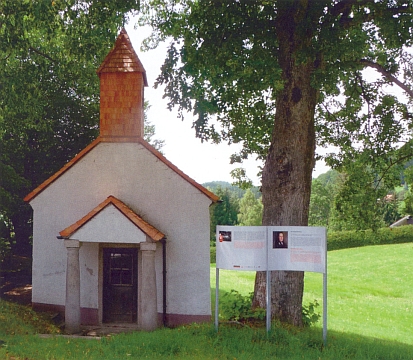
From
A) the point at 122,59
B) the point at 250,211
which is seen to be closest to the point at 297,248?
the point at 122,59

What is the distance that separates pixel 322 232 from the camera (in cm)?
977

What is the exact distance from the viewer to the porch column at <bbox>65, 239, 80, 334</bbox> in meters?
12.8

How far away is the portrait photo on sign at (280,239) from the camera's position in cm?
994

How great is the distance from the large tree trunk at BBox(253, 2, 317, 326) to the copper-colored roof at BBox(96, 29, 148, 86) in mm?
5167

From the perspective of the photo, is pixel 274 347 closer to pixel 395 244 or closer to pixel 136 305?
pixel 136 305

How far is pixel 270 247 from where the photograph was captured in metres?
9.98

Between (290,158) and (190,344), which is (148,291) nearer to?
(190,344)

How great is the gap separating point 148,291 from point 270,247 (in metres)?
4.13

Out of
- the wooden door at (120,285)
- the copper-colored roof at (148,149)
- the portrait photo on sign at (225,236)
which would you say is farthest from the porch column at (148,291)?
the portrait photo on sign at (225,236)

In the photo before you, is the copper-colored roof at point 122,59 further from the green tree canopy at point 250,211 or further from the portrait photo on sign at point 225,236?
the green tree canopy at point 250,211

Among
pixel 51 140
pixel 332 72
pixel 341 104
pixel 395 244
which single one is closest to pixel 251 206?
pixel 395 244

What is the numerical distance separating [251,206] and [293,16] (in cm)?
7281

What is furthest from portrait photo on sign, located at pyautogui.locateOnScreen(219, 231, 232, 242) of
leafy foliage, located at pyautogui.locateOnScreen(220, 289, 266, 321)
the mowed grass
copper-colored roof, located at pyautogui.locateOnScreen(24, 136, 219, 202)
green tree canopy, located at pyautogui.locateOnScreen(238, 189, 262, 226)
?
green tree canopy, located at pyautogui.locateOnScreen(238, 189, 262, 226)

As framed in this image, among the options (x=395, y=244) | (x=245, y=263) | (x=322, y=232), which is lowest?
(x=395, y=244)
